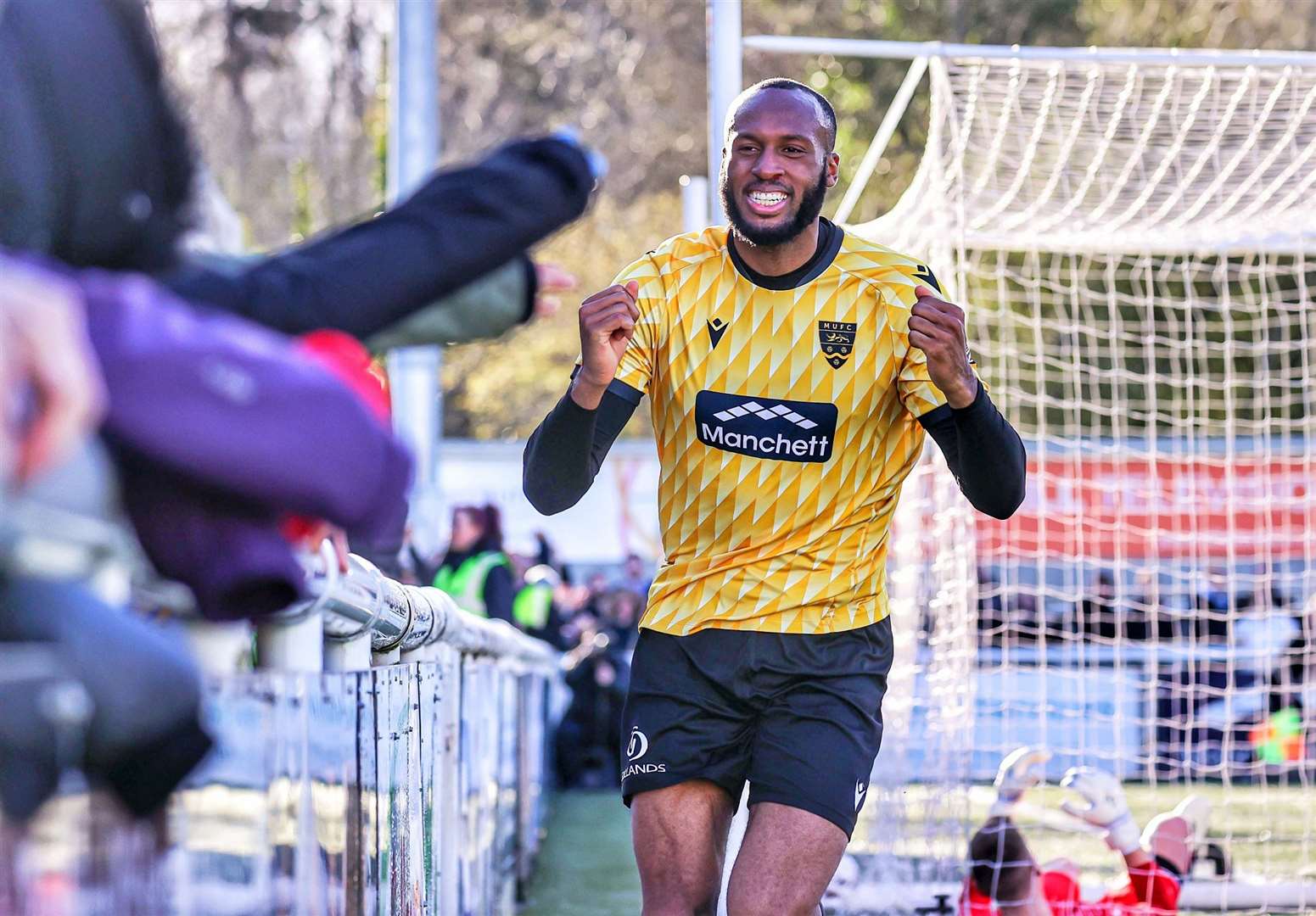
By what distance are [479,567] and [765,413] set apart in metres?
6.59

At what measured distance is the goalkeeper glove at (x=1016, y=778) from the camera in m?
6.68

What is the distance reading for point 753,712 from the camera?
4062 millimetres

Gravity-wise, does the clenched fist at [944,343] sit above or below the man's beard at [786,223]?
below

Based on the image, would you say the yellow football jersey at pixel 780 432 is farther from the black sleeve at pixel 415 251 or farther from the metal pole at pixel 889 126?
the metal pole at pixel 889 126

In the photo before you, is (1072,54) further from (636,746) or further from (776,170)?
(636,746)

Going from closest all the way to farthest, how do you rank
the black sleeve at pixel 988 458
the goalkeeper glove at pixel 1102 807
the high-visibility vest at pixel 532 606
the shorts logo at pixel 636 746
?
the black sleeve at pixel 988 458
the shorts logo at pixel 636 746
the goalkeeper glove at pixel 1102 807
the high-visibility vest at pixel 532 606

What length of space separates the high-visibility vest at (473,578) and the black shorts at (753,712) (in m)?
6.28

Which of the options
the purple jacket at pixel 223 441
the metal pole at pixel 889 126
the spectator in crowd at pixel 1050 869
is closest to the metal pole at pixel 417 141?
the metal pole at pixel 889 126

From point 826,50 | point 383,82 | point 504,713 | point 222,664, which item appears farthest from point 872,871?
point 383,82

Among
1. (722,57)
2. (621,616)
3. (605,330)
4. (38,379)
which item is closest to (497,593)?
(722,57)

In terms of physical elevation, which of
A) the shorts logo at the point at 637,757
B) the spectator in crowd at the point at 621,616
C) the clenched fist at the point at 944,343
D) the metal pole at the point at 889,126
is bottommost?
the shorts logo at the point at 637,757

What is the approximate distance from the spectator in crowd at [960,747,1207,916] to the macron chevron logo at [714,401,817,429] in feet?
9.05

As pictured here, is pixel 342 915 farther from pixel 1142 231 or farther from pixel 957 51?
pixel 1142 231

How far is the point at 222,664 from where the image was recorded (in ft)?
6.84
